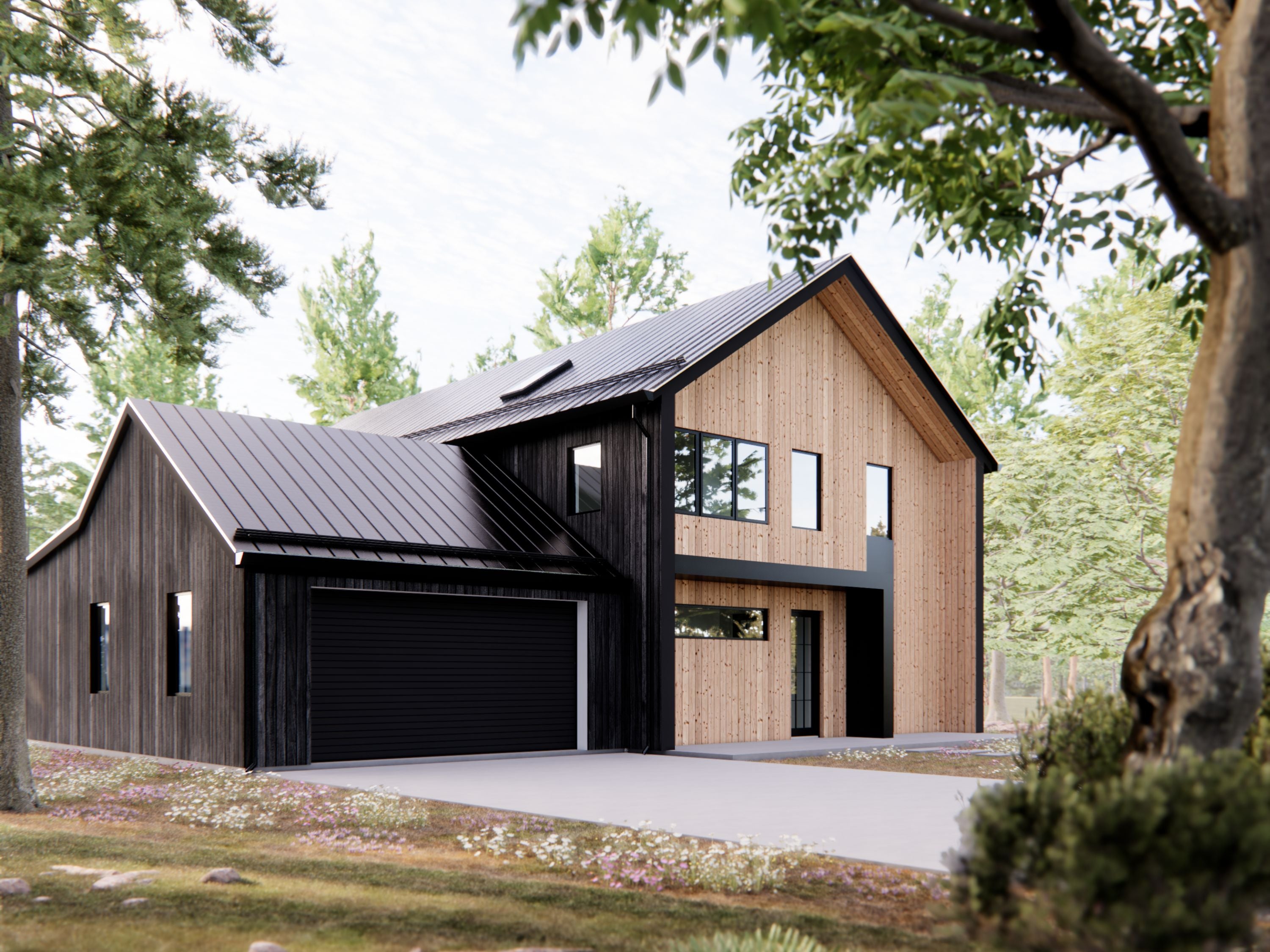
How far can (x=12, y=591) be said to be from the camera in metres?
10.8

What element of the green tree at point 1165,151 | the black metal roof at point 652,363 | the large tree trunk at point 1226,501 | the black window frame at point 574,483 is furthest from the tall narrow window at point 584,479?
the large tree trunk at point 1226,501

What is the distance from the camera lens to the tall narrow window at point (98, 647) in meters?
17.6

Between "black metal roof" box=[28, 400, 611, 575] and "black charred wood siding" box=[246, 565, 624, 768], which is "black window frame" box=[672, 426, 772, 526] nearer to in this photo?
"black metal roof" box=[28, 400, 611, 575]

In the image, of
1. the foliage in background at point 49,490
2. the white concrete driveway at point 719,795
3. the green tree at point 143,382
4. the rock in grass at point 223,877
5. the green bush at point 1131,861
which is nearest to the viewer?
the green bush at point 1131,861

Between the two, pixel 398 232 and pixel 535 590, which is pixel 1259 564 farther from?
pixel 398 232

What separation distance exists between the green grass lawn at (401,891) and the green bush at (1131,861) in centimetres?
36

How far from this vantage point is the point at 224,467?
15.4 metres

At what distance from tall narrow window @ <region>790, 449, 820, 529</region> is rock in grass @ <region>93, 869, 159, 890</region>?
1315 centimetres

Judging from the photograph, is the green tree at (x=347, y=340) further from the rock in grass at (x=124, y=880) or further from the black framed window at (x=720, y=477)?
the rock in grass at (x=124, y=880)

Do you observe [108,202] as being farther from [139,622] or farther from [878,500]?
[878,500]

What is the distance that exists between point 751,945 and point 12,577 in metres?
8.94

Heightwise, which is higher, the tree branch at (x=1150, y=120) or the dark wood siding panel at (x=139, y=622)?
the tree branch at (x=1150, y=120)

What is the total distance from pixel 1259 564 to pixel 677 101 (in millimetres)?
3306

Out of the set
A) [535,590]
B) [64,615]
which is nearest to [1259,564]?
[535,590]
